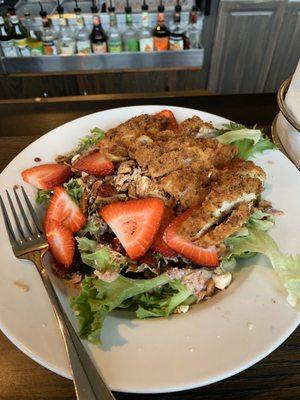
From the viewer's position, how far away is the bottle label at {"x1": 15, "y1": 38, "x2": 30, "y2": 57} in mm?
2969

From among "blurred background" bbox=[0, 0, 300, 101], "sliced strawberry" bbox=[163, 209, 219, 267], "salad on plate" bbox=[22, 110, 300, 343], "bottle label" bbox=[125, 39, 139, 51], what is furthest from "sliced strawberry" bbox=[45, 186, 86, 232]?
"bottle label" bbox=[125, 39, 139, 51]

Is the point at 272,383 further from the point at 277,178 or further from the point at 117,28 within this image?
the point at 117,28

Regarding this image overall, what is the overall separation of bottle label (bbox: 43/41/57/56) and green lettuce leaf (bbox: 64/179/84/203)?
7.18 ft

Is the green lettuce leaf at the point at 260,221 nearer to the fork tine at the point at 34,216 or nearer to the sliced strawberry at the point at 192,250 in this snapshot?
the sliced strawberry at the point at 192,250

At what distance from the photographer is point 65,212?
4.12 ft

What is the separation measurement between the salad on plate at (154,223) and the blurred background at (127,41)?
2.04 meters

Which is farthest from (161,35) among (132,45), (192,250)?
(192,250)

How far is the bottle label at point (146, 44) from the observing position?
3.04 m

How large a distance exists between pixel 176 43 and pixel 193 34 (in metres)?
0.23

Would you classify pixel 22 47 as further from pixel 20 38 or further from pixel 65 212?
pixel 65 212

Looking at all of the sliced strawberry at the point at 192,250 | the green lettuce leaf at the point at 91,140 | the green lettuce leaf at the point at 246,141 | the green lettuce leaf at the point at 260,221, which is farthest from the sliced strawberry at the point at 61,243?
the green lettuce leaf at the point at 246,141


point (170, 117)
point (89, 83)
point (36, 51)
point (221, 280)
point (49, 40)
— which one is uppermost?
point (170, 117)

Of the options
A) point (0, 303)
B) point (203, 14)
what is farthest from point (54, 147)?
point (203, 14)

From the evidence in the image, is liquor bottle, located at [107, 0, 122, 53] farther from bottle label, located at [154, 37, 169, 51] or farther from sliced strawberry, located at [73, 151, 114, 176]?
sliced strawberry, located at [73, 151, 114, 176]
